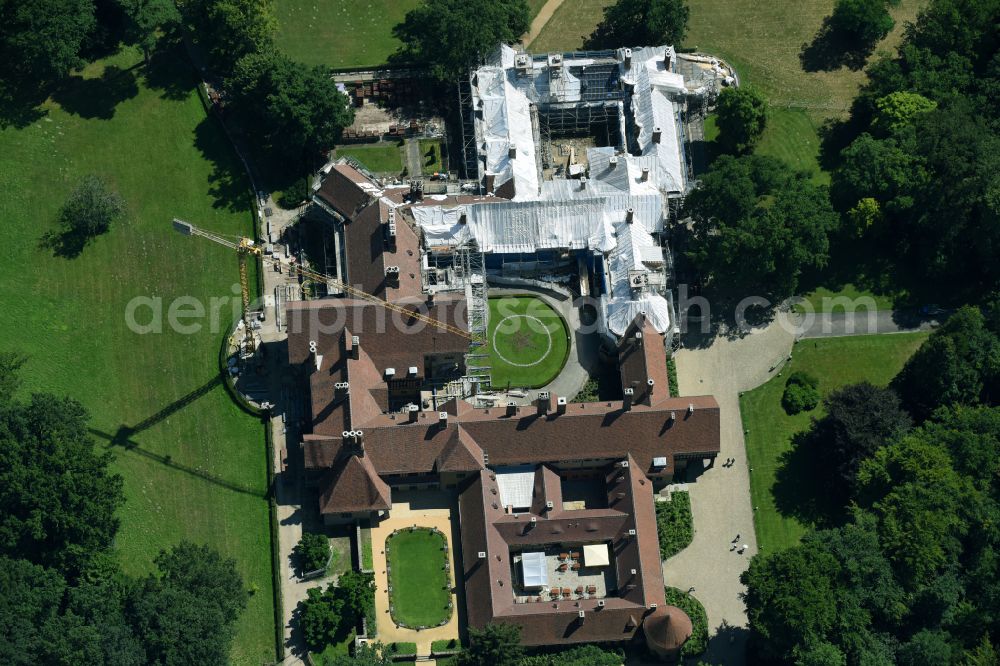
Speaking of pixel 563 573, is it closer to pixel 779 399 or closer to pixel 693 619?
pixel 693 619

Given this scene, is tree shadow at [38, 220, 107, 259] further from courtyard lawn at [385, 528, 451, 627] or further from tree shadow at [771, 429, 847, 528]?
tree shadow at [771, 429, 847, 528]

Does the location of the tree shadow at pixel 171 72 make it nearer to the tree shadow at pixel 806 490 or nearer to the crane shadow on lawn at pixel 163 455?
the crane shadow on lawn at pixel 163 455

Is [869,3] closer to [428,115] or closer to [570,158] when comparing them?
[570,158]

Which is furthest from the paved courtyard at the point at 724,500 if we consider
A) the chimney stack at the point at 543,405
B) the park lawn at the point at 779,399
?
the chimney stack at the point at 543,405

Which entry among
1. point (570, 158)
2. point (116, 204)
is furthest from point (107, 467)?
point (570, 158)

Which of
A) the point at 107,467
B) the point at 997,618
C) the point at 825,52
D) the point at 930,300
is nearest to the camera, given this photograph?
the point at 997,618
